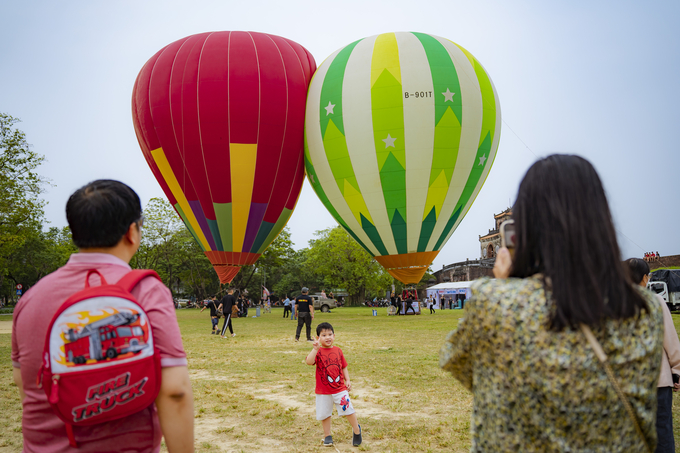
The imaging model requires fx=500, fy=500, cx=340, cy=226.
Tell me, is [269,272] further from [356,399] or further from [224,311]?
[356,399]

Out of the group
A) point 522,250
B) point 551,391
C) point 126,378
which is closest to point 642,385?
point 551,391

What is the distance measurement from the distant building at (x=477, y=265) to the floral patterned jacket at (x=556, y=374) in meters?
54.3

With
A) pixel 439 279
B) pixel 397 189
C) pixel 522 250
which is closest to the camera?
pixel 522 250

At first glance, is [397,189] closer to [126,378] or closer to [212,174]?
[212,174]

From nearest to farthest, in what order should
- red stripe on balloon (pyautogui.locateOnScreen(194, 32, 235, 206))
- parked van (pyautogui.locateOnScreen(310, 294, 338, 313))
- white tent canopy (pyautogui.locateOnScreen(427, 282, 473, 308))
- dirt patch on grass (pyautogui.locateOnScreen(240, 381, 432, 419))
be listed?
dirt patch on grass (pyautogui.locateOnScreen(240, 381, 432, 419))
red stripe on balloon (pyautogui.locateOnScreen(194, 32, 235, 206))
parked van (pyautogui.locateOnScreen(310, 294, 338, 313))
white tent canopy (pyautogui.locateOnScreen(427, 282, 473, 308))

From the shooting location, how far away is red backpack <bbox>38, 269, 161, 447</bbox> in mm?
1576

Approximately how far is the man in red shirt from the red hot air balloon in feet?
51.7

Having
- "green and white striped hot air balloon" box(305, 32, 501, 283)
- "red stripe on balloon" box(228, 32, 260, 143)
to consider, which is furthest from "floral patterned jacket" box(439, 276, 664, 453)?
"red stripe on balloon" box(228, 32, 260, 143)

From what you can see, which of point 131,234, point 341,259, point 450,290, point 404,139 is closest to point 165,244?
point 341,259

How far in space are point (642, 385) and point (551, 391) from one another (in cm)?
28

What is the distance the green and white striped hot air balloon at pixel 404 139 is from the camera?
1557 cm

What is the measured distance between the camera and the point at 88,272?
5.55 ft

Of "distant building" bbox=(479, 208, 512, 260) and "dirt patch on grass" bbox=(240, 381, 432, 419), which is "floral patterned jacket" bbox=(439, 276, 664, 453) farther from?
"distant building" bbox=(479, 208, 512, 260)

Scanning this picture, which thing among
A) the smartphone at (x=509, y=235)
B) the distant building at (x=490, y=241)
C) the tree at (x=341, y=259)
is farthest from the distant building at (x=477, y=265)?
the smartphone at (x=509, y=235)
